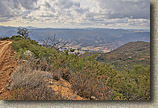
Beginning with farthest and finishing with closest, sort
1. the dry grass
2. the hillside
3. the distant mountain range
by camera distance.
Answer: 1. the distant mountain range
2. the hillside
3. the dry grass

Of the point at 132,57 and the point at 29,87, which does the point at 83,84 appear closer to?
the point at 29,87

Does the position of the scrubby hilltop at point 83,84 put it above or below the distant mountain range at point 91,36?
below

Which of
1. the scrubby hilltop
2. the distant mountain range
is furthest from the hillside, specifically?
the distant mountain range

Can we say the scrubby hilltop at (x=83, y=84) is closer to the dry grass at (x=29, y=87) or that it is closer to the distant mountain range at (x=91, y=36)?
the dry grass at (x=29, y=87)

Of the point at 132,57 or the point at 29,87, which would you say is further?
the point at 132,57

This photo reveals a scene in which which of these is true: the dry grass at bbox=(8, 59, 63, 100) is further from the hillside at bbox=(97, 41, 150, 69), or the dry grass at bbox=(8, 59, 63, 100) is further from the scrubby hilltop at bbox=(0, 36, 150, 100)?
the hillside at bbox=(97, 41, 150, 69)

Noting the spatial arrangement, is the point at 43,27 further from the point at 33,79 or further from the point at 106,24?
A: the point at 106,24

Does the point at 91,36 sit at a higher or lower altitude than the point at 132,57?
higher

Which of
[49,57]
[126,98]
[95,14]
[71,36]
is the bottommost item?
[126,98]

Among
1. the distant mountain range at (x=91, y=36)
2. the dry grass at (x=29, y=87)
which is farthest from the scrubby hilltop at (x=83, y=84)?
the distant mountain range at (x=91, y=36)

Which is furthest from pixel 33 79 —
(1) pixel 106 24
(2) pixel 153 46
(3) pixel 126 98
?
(2) pixel 153 46

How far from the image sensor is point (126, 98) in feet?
9.34

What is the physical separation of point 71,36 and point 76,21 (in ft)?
1.81

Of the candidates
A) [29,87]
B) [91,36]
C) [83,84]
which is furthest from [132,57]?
[29,87]
